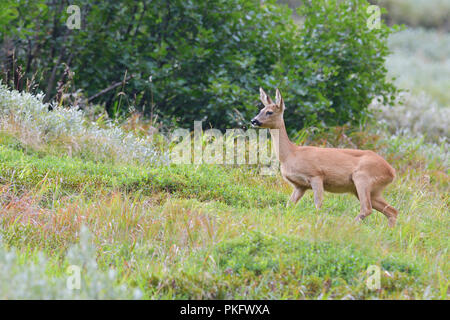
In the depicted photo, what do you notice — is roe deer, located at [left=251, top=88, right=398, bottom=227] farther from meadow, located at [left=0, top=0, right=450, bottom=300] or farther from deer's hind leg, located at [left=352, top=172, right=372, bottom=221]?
meadow, located at [left=0, top=0, right=450, bottom=300]

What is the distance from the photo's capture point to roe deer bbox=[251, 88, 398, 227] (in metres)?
6.38

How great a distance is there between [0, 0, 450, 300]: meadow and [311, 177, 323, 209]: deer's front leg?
15cm

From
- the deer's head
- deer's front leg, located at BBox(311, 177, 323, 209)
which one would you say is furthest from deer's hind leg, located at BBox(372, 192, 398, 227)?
the deer's head

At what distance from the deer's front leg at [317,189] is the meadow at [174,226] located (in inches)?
5.8

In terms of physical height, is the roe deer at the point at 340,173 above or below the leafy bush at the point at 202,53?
below

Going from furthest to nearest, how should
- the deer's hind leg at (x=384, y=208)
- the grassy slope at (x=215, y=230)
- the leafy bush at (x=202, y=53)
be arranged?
the leafy bush at (x=202, y=53), the deer's hind leg at (x=384, y=208), the grassy slope at (x=215, y=230)

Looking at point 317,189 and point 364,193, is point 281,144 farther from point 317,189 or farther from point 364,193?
point 364,193

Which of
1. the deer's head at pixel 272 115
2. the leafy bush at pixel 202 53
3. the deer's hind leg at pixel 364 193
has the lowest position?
the deer's hind leg at pixel 364 193

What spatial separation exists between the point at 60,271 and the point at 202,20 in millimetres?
6496

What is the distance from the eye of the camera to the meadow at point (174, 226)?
4562 mm

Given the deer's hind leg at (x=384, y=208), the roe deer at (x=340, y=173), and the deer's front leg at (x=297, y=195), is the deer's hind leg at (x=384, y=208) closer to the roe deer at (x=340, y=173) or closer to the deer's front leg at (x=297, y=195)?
the roe deer at (x=340, y=173)

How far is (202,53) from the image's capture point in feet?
32.2

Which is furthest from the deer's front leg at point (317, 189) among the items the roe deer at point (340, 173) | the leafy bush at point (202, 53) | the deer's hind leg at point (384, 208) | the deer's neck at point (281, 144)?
the leafy bush at point (202, 53)

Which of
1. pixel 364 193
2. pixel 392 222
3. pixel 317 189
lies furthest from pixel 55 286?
pixel 392 222
